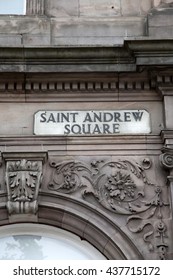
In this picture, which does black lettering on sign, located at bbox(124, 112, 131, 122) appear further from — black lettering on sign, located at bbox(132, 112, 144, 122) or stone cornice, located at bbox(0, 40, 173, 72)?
stone cornice, located at bbox(0, 40, 173, 72)

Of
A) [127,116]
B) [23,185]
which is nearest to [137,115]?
[127,116]

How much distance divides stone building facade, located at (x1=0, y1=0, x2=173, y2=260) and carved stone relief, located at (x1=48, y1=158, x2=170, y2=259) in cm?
1

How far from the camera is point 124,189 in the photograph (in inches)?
370

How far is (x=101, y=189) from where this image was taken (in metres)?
9.41

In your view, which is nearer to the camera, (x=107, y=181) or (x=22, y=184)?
(x=22, y=184)

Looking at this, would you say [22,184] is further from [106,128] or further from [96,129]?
[106,128]

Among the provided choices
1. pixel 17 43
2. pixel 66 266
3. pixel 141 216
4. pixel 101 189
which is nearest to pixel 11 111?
pixel 17 43

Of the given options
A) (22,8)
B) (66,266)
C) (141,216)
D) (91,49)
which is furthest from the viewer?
(22,8)

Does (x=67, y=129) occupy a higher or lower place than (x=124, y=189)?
higher

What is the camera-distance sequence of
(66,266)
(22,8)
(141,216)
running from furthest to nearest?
(22,8) → (141,216) → (66,266)

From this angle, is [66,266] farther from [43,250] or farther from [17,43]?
[17,43]

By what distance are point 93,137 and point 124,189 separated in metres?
0.93

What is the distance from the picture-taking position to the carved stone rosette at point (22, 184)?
925 cm

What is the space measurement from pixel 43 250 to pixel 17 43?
3.33 meters
